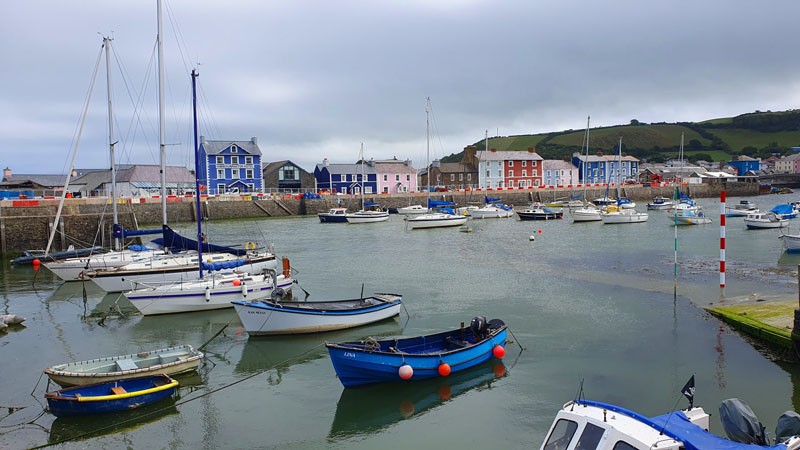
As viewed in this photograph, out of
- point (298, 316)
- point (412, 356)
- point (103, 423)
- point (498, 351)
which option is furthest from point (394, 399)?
point (103, 423)

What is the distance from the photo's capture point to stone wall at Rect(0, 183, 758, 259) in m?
42.9

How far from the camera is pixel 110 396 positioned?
44.6 feet

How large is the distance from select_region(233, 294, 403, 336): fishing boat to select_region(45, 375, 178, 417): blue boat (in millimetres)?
5140

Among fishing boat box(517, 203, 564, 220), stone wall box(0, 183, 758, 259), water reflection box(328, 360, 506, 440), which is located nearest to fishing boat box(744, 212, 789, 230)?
fishing boat box(517, 203, 564, 220)

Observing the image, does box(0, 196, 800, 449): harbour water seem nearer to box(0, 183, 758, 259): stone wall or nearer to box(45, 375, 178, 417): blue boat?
box(45, 375, 178, 417): blue boat

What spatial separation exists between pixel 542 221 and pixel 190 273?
166 feet

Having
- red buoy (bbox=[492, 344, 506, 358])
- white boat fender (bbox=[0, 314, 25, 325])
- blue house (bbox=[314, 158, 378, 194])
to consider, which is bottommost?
red buoy (bbox=[492, 344, 506, 358])

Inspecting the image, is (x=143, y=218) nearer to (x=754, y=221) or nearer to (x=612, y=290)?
(x=612, y=290)

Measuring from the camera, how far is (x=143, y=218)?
6397 cm

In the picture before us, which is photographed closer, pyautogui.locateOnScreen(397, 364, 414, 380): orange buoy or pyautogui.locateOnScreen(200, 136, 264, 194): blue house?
pyautogui.locateOnScreen(397, 364, 414, 380): orange buoy

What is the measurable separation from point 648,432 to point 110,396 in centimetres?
1214

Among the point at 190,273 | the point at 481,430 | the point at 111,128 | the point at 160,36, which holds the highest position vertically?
the point at 160,36

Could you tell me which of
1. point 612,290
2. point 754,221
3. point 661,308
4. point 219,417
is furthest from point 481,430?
point 754,221

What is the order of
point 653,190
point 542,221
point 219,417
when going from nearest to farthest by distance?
point 219,417, point 542,221, point 653,190
